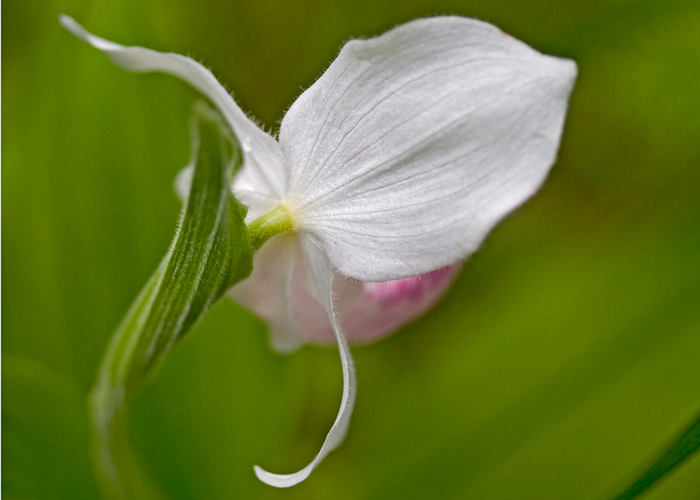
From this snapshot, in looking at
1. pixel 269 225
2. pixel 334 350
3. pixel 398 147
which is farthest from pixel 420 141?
pixel 334 350

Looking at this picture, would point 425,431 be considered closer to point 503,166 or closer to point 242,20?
point 503,166

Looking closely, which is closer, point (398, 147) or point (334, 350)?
point (398, 147)

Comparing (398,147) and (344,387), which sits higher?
(398,147)

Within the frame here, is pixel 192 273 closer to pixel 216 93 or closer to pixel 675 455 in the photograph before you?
pixel 216 93

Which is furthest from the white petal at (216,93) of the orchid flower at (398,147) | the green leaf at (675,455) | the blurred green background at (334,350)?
the blurred green background at (334,350)

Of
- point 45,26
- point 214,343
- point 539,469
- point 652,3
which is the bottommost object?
point 539,469

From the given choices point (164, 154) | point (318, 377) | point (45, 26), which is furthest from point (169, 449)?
point (45, 26)

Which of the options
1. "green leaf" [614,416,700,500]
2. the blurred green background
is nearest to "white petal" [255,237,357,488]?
"green leaf" [614,416,700,500]
